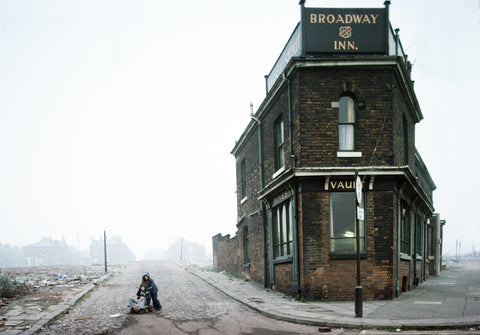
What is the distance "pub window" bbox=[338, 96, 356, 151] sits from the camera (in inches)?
517

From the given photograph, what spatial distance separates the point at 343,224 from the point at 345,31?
6.41 metres

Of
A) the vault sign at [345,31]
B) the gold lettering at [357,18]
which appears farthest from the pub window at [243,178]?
the gold lettering at [357,18]

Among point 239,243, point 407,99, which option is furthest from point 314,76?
point 239,243

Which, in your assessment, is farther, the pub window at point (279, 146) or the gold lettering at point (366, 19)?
the pub window at point (279, 146)

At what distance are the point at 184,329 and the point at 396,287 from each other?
7.39 meters

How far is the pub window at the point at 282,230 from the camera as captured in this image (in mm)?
14547

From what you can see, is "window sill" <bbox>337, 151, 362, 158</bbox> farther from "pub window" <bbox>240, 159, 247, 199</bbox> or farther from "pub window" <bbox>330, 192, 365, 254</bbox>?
"pub window" <bbox>240, 159, 247, 199</bbox>

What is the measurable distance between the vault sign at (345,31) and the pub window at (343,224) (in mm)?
4891

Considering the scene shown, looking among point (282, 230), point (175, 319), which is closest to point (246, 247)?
point (282, 230)

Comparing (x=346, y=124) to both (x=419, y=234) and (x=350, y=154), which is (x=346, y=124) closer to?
(x=350, y=154)

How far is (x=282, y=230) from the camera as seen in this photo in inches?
607

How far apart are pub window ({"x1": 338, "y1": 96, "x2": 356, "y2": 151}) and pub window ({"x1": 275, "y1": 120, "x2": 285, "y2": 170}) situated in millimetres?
2812

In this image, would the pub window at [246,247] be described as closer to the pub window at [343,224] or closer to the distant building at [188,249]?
the pub window at [343,224]

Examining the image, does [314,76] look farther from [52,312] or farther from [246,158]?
[52,312]
